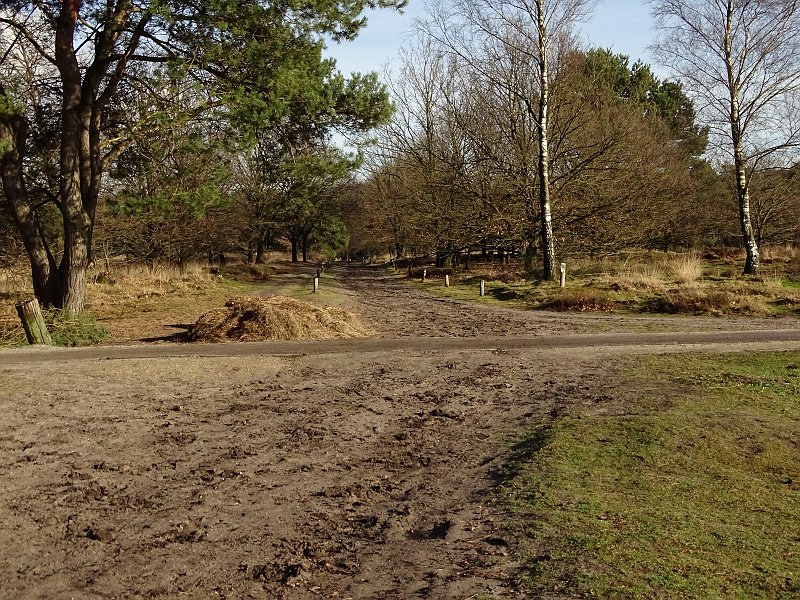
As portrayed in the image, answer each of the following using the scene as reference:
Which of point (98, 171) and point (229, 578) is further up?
point (98, 171)

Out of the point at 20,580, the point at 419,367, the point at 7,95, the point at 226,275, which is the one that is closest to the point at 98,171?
the point at 7,95

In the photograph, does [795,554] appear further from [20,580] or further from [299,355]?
[299,355]

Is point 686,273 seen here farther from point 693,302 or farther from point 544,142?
point 544,142

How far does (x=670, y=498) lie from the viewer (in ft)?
17.8

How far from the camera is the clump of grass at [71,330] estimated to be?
46.6 feet

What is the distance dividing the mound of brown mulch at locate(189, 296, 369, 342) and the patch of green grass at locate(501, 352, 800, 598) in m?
8.15

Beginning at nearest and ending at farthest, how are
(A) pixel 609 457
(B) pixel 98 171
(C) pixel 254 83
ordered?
(A) pixel 609 457 < (C) pixel 254 83 < (B) pixel 98 171

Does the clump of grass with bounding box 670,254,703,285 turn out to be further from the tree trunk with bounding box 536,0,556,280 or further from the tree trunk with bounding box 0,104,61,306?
the tree trunk with bounding box 0,104,61,306

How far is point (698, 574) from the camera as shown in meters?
4.03

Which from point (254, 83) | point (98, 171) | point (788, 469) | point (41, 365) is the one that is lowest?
point (788, 469)

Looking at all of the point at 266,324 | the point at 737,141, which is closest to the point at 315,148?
the point at 266,324

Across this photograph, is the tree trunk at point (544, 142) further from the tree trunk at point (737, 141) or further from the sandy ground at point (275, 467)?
the sandy ground at point (275, 467)

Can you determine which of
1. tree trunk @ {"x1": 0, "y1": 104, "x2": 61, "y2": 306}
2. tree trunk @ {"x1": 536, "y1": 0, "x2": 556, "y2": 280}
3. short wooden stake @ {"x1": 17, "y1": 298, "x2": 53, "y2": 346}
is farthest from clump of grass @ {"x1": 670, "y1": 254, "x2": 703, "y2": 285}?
tree trunk @ {"x1": 0, "y1": 104, "x2": 61, "y2": 306}

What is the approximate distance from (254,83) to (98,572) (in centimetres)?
1280
